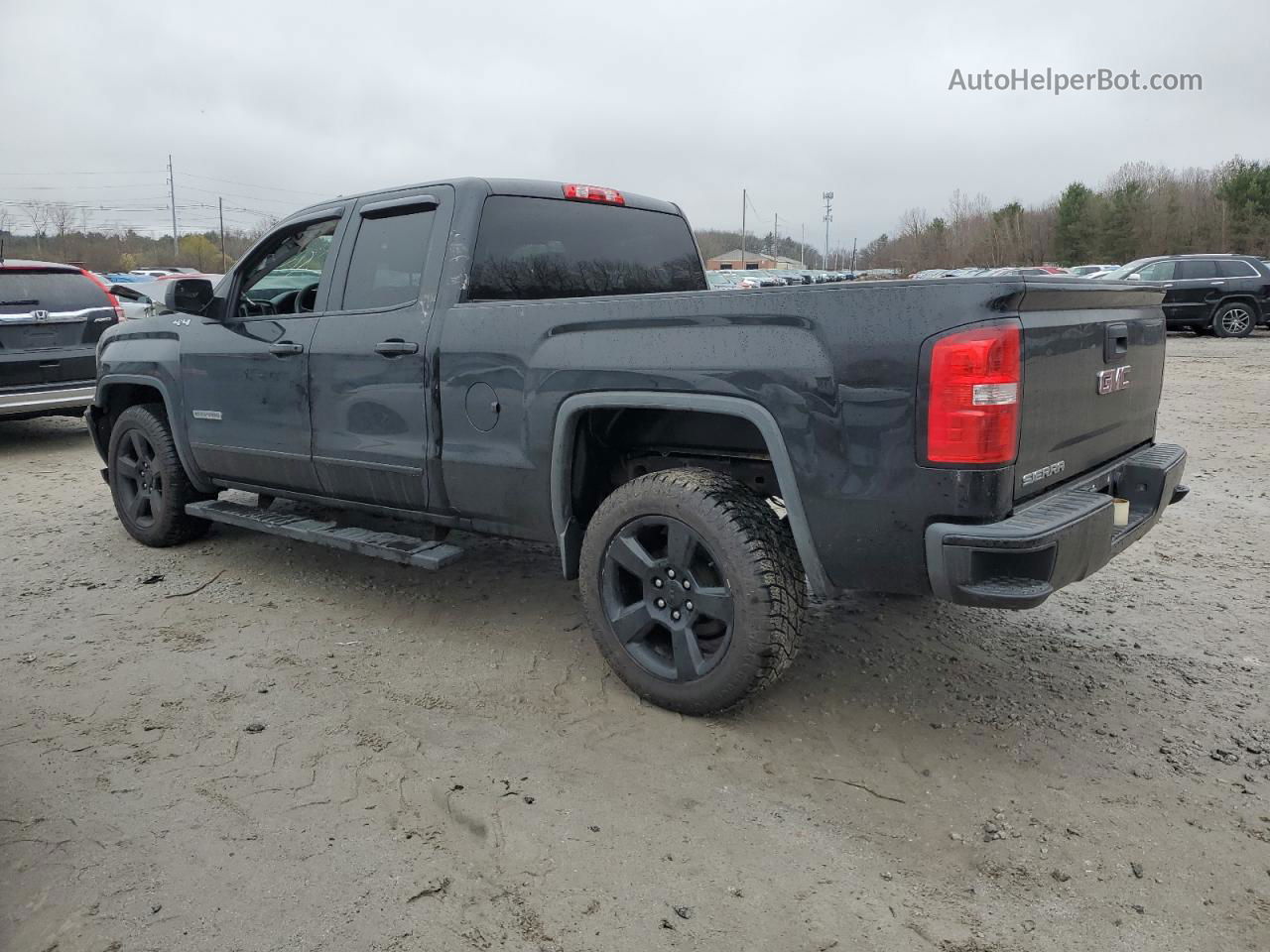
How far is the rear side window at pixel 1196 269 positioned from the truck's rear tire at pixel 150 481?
18650 mm

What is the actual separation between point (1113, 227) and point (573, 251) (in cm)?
5502

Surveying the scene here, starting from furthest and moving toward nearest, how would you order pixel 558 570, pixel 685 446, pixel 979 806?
pixel 558 570 < pixel 685 446 < pixel 979 806

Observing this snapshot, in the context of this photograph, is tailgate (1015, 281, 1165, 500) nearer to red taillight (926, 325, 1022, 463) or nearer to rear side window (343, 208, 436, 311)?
red taillight (926, 325, 1022, 463)

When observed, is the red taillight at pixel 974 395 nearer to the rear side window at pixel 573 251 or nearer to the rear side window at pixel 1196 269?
the rear side window at pixel 573 251

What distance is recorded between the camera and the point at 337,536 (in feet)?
14.0

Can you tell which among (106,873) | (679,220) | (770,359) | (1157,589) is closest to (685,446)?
(770,359)

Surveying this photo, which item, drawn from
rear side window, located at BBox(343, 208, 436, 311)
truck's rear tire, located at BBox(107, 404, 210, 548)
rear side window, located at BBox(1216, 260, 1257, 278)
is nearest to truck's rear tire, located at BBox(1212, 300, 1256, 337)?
rear side window, located at BBox(1216, 260, 1257, 278)

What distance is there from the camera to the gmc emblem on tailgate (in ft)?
10.5

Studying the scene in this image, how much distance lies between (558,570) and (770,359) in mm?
2423

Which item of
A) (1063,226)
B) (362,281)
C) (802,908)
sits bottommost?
(802,908)

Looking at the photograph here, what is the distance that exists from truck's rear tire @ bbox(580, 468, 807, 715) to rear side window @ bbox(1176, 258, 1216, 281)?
18362mm

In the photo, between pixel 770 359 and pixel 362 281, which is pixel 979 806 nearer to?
pixel 770 359

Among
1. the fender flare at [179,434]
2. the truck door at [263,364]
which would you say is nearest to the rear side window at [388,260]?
the truck door at [263,364]

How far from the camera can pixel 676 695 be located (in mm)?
3248
